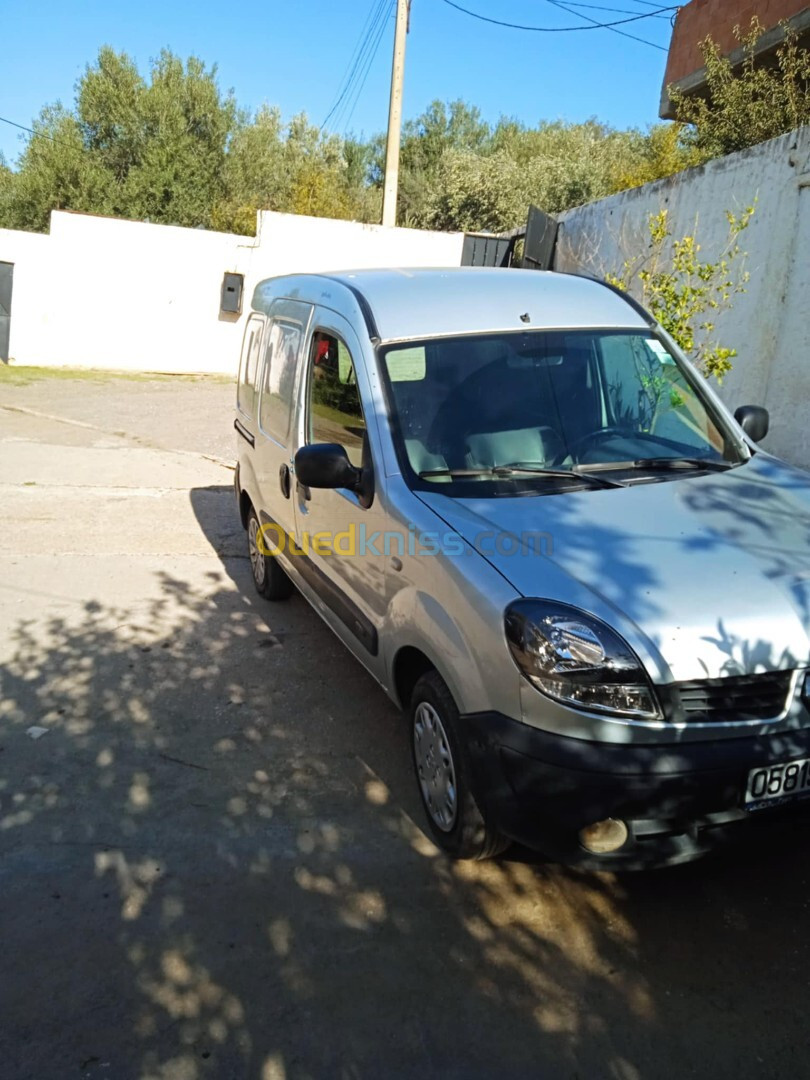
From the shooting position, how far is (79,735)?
159 inches

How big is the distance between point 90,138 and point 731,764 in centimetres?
3365

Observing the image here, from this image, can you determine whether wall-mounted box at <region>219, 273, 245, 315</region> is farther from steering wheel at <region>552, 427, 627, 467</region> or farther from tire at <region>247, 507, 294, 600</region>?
steering wheel at <region>552, 427, 627, 467</region>

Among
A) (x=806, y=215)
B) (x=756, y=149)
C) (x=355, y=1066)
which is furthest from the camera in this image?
(x=756, y=149)

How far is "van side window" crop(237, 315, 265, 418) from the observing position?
5828 mm

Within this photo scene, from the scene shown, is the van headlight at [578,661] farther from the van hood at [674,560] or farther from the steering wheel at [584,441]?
the steering wheel at [584,441]

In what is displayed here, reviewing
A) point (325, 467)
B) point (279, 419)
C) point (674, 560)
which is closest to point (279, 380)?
point (279, 419)

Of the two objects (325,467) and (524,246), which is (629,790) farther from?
(524,246)

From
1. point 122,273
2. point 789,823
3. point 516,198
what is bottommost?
point 789,823

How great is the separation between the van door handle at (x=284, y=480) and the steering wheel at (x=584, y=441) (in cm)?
171

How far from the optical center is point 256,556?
19.6 ft

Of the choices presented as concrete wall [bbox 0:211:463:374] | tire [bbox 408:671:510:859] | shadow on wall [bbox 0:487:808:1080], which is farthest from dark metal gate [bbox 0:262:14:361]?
tire [bbox 408:671:510:859]

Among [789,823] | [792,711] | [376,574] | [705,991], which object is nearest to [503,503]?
[376,574]

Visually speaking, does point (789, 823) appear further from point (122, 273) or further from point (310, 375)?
point (122, 273)

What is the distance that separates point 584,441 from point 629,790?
5.65ft
